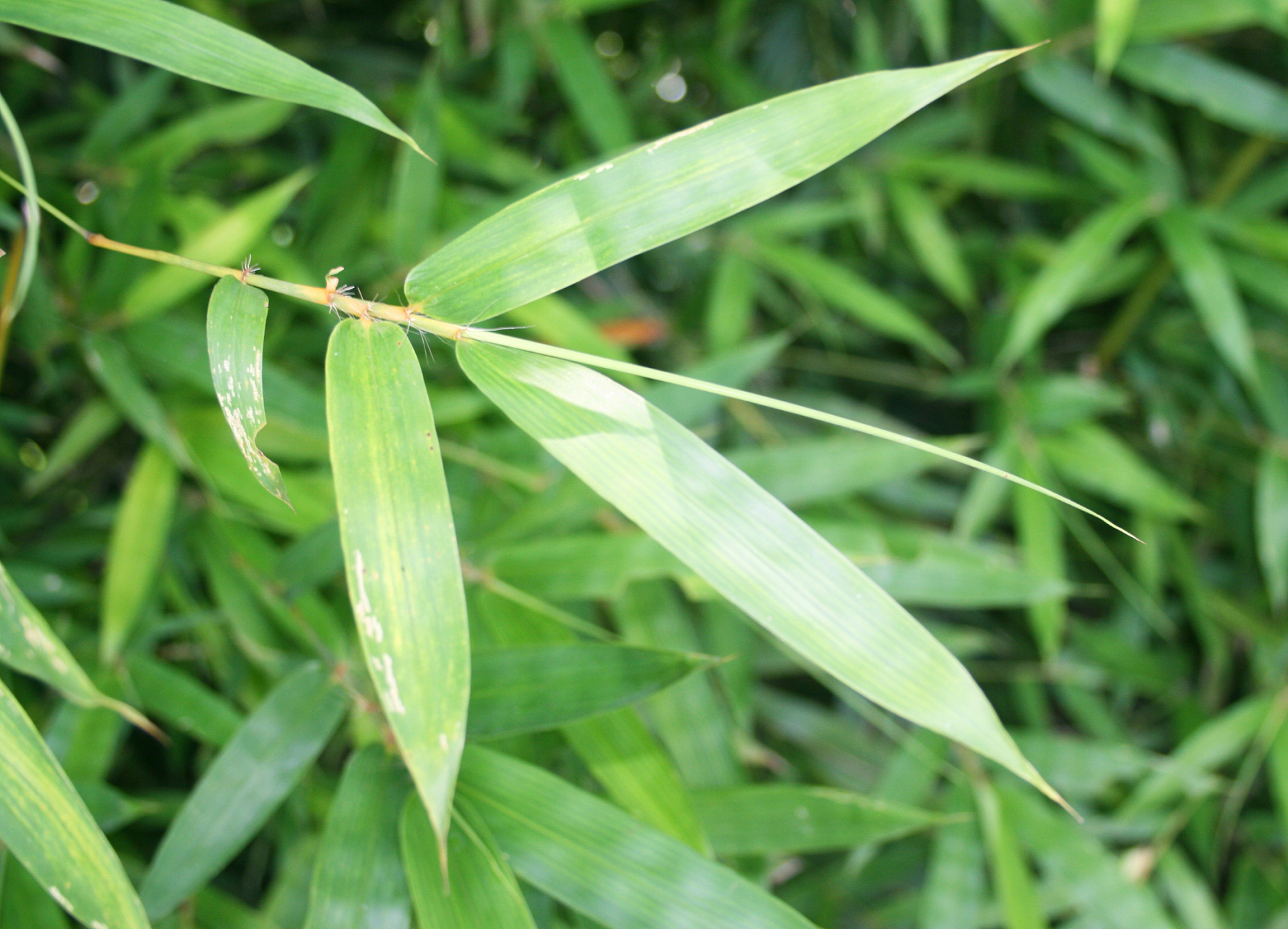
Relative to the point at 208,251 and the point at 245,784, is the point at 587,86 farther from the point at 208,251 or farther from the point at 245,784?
the point at 245,784

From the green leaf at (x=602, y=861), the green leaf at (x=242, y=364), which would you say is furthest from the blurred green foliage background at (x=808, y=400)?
the green leaf at (x=242, y=364)

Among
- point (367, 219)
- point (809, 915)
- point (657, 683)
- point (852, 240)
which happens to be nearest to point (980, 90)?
point (852, 240)

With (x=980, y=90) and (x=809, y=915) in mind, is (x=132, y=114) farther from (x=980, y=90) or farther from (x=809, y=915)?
(x=809, y=915)

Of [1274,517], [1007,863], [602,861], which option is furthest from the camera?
[1274,517]

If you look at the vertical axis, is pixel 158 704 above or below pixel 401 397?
below

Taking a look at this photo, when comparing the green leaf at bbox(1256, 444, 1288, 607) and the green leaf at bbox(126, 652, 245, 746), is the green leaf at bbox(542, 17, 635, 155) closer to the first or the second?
the green leaf at bbox(126, 652, 245, 746)

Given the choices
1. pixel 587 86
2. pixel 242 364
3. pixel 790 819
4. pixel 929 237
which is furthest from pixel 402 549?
pixel 929 237
